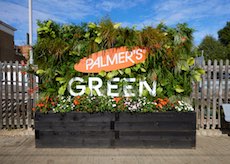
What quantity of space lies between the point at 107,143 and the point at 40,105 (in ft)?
5.11

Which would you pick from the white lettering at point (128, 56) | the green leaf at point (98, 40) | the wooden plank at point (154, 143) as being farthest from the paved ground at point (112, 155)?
the green leaf at point (98, 40)

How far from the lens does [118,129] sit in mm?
4543

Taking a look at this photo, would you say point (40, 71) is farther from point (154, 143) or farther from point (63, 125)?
point (154, 143)

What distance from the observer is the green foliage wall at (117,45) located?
484cm

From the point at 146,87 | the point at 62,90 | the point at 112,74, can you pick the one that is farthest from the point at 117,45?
the point at 62,90

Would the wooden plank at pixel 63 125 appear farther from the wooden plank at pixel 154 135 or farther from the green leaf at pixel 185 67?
the green leaf at pixel 185 67

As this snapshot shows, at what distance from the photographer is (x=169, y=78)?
501 centimetres

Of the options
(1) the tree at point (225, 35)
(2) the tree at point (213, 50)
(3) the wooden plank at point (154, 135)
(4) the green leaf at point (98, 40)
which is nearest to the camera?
(3) the wooden plank at point (154, 135)

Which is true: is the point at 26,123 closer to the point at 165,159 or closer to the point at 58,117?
the point at 58,117

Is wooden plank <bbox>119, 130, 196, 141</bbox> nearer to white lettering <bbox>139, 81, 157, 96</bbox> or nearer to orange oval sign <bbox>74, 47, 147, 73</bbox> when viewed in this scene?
white lettering <bbox>139, 81, 157, 96</bbox>

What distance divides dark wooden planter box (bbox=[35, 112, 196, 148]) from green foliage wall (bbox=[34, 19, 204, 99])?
67 centimetres

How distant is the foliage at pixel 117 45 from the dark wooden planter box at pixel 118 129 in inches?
22.3

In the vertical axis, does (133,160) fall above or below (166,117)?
below

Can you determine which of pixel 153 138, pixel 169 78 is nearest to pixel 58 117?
pixel 153 138
